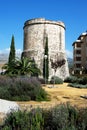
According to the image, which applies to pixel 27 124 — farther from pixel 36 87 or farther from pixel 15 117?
pixel 36 87

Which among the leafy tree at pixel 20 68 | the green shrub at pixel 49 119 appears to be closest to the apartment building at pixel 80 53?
the leafy tree at pixel 20 68

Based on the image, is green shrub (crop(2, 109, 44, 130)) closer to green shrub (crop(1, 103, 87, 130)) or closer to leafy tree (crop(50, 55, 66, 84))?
green shrub (crop(1, 103, 87, 130))

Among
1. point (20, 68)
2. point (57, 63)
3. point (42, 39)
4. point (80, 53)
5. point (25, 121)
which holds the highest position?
point (42, 39)

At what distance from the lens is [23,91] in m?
18.5

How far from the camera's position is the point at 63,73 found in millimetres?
50812

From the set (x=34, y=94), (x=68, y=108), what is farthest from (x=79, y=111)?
(x=34, y=94)

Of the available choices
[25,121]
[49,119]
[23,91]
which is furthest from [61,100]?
[25,121]

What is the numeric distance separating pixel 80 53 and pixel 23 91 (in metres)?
60.8

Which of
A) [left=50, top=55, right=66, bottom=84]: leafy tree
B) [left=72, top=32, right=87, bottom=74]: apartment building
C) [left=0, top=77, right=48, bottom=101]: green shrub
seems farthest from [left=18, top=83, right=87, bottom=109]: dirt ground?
[left=72, top=32, right=87, bottom=74]: apartment building

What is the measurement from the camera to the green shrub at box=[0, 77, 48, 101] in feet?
57.5

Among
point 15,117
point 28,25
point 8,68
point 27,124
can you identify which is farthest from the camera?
point 28,25

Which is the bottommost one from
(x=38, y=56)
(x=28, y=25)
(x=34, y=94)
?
(x=34, y=94)

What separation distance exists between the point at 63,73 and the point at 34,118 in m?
44.3

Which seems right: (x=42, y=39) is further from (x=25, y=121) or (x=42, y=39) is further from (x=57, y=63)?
(x=25, y=121)
